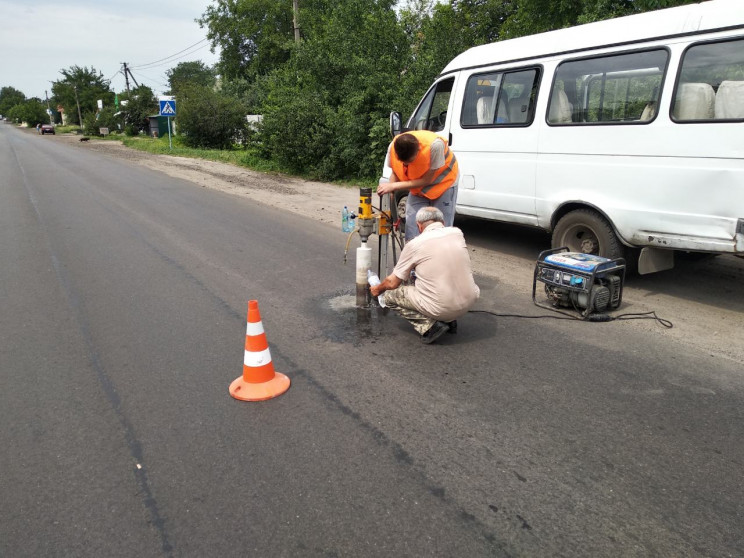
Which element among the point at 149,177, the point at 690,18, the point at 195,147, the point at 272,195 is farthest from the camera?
the point at 195,147

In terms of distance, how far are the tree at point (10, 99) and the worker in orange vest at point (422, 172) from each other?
189223 millimetres

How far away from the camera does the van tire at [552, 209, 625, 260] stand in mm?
6020

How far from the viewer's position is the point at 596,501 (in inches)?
107

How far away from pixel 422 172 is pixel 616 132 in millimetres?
2285

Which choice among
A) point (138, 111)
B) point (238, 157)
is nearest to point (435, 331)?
point (238, 157)

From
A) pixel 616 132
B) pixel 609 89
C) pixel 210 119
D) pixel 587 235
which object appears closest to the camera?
pixel 616 132

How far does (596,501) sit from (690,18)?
483cm

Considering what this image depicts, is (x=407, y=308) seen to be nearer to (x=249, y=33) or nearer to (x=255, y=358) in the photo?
(x=255, y=358)

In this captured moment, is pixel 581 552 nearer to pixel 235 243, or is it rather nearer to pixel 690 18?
pixel 690 18

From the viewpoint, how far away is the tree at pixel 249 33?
125 feet

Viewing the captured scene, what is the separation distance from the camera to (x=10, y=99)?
168 m

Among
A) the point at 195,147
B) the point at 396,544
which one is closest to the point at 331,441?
the point at 396,544

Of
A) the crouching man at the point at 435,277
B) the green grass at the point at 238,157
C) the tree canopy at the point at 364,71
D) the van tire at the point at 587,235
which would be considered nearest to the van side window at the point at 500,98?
the van tire at the point at 587,235

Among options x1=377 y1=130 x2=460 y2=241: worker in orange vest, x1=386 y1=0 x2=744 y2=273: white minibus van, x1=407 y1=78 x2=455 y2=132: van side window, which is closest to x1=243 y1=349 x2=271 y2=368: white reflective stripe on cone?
x1=377 y1=130 x2=460 y2=241: worker in orange vest
